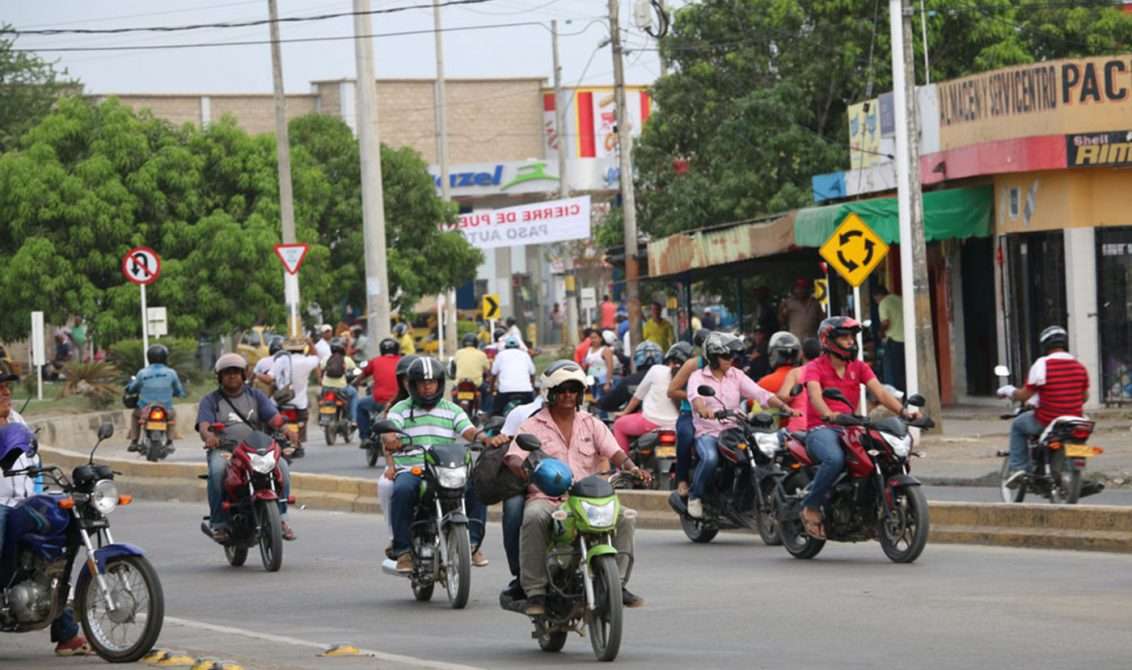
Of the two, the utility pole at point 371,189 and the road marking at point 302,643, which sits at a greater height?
the utility pole at point 371,189

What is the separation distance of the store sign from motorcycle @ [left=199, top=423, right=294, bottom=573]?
15.4 metres

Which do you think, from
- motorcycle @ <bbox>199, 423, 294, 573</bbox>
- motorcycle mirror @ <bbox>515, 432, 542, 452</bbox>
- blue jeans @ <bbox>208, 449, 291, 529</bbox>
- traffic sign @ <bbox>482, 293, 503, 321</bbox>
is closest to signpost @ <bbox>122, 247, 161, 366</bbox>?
blue jeans @ <bbox>208, 449, 291, 529</bbox>

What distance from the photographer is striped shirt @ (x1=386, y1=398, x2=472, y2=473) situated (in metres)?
13.3

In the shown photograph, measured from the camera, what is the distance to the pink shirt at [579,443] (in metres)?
10.9

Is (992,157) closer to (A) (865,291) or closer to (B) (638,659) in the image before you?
(A) (865,291)

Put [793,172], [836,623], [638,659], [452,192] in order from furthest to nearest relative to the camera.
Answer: [452,192] < [793,172] < [836,623] < [638,659]

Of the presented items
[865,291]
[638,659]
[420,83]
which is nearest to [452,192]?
[420,83]

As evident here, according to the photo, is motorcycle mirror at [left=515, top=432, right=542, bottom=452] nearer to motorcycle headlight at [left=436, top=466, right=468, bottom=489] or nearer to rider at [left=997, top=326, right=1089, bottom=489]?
motorcycle headlight at [left=436, top=466, right=468, bottom=489]

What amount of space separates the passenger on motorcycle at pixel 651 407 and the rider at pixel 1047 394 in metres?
3.18

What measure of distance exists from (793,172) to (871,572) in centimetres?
3527

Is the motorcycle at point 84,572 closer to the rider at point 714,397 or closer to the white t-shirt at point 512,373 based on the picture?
the rider at point 714,397

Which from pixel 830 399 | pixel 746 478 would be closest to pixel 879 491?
pixel 830 399

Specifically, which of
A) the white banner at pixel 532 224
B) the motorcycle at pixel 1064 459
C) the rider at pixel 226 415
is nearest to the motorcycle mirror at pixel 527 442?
the rider at pixel 226 415

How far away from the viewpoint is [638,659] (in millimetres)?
10312
